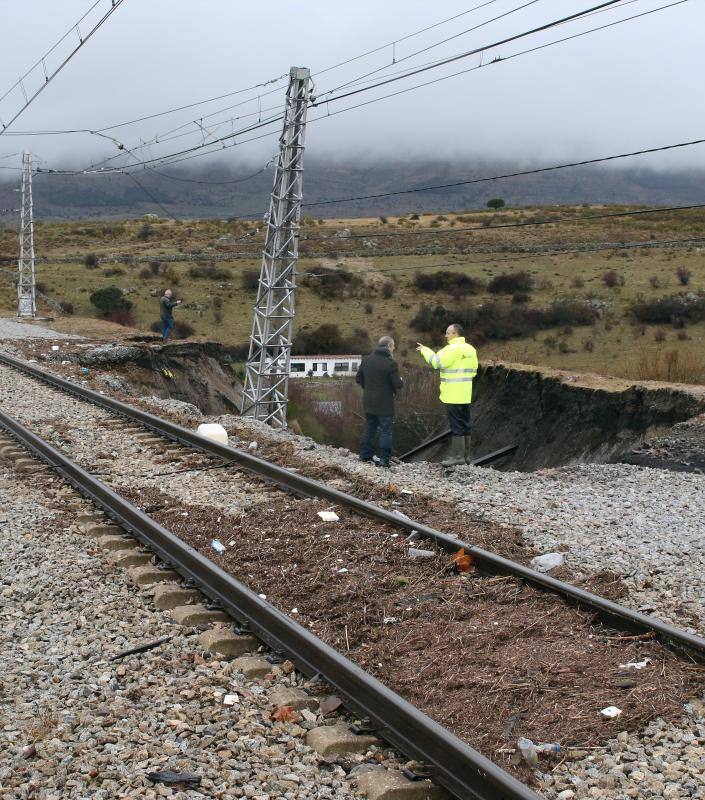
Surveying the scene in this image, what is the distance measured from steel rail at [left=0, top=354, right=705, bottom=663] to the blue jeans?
2.21 meters

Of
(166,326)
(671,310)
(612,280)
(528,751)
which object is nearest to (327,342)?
(671,310)

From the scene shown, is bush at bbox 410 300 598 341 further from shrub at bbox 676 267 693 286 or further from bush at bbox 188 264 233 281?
bush at bbox 188 264 233 281

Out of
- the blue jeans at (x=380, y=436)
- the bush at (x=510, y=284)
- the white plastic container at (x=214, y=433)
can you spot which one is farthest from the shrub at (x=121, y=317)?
the blue jeans at (x=380, y=436)

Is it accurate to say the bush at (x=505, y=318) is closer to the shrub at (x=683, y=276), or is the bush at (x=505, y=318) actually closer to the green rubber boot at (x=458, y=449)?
the shrub at (x=683, y=276)

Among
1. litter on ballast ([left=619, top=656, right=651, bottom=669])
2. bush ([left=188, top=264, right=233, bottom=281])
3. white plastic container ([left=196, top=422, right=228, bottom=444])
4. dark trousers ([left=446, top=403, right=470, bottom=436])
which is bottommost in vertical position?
litter on ballast ([left=619, top=656, right=651, bottom=669])

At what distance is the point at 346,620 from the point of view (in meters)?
6.62

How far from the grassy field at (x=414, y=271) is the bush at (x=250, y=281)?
58cm

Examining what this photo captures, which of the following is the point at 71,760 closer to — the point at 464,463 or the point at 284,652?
the point at 284,652

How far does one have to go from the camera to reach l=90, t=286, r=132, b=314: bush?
59125 millimetres

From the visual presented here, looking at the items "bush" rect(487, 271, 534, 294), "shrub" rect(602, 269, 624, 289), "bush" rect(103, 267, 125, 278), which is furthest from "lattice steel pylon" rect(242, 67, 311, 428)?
"bush" rect(103, 267, 125, 278)

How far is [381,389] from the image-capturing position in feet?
45.0

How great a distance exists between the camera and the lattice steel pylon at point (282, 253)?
24516mm

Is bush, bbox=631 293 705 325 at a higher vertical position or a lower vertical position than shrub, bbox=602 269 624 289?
lower

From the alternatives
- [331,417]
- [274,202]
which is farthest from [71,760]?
[331,417]
